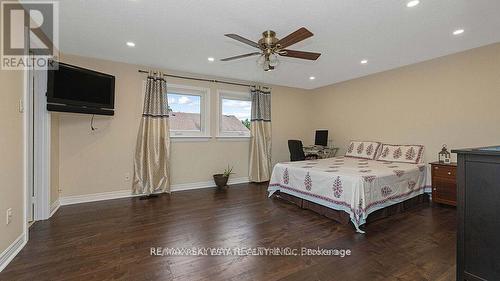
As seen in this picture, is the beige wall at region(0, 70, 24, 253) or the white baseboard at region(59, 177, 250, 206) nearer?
the beige wall at region(0, 70, 24, 253)

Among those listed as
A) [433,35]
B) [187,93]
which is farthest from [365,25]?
[187,93]

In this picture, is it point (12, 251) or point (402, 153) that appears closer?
point (12, 251)

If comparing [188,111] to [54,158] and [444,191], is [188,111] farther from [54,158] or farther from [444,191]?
[444,191]

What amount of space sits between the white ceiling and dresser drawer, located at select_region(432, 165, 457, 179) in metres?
1.86

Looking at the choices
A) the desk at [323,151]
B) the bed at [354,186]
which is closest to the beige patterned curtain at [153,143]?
the bed at [354,186]

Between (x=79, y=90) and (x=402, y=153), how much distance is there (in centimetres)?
552

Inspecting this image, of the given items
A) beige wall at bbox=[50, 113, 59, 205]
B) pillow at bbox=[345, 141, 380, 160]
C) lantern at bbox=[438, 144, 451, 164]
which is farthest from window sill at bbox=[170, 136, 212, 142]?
lantern at bbox=[438, 144, 451, 164]

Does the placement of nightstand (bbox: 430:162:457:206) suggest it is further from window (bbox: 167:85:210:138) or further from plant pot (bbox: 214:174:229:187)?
window (bbox: 167:85:210:138)

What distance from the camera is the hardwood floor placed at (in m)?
1.83

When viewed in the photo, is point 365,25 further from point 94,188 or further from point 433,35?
point 94,188

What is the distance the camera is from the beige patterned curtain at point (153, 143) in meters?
4.08

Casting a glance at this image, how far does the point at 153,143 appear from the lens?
4.14 meters

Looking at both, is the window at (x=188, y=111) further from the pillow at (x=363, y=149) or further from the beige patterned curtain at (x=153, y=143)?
the pillow at (x=363, y=149)

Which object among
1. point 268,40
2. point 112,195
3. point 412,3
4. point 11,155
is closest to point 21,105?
point 11,155
